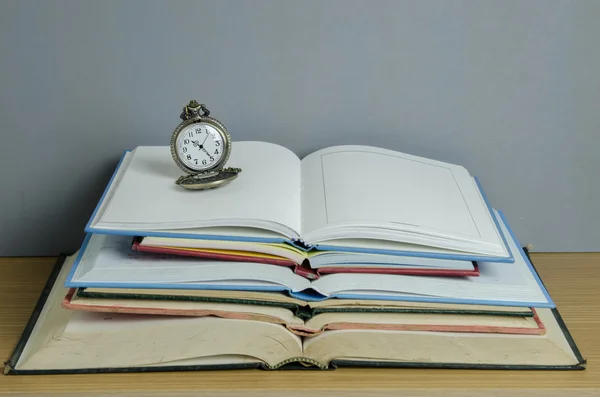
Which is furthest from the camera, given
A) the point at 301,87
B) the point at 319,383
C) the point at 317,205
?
→ the point at 301,87

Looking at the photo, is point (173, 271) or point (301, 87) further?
point (301, 87)

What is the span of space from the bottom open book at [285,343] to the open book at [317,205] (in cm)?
9

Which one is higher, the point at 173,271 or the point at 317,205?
the point at 317,205

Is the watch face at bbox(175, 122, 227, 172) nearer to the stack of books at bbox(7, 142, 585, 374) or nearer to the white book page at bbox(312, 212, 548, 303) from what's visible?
the stack of books at bbox(7, 142, 585, 374)

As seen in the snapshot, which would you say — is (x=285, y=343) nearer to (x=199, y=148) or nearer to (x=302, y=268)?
(x=302, y=268)

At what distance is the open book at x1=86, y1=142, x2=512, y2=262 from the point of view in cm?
85

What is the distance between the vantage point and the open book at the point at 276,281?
0.82 meters

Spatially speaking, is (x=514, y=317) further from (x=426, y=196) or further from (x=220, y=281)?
(x=220, y=281)

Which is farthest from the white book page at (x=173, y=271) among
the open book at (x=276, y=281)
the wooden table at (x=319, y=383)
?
the wooden table at (x=319, y=383)

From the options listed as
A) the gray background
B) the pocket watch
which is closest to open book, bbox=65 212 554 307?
the pocket watch

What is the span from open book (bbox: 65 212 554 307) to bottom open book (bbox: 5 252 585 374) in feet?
0.06

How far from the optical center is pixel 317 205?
91 centimetres

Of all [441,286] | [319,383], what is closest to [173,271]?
[319,383]

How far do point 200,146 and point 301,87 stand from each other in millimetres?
220
